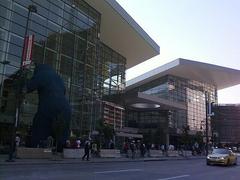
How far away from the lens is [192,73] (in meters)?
84.6

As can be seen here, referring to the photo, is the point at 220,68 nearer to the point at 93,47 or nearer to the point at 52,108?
the point at 93,47

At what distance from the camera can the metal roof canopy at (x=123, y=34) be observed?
50.9 m

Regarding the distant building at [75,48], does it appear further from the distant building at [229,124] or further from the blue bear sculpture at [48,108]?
the distant building at [229,124]

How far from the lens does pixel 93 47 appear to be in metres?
50.7

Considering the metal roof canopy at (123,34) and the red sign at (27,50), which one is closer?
the red sign at (27,50)

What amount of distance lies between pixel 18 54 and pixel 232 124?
87.3 metres

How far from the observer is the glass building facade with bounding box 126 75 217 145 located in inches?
3034

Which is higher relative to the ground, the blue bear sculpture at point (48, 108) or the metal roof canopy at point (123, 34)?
the metal roof canopy at point (123, 34)

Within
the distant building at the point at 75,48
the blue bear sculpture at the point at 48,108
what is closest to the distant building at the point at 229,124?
the distant building at the point at 75,48

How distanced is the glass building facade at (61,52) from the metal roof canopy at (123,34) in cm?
195

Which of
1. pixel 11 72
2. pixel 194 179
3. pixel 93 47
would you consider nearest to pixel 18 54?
pixel 11 72

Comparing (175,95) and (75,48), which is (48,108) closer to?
(75,48)

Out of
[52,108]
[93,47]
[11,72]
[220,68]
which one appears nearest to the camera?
[52,108]

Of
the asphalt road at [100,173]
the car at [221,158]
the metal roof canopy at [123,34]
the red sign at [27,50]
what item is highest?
the metal roof canopy at [123,34]
